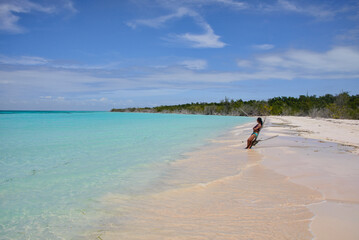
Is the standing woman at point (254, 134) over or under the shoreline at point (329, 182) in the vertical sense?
over

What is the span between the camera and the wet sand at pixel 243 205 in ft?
9.50

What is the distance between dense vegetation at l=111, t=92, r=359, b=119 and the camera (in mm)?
40375

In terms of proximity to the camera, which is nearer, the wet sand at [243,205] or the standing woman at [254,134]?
the wet sand at [243,205]

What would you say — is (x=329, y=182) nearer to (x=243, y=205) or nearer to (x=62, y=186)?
(x=243, y=205)

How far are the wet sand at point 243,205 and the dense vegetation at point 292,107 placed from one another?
469cm

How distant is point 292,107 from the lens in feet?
229

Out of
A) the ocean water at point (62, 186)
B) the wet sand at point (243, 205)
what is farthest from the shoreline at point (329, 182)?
the ocean water at point (62, 186)

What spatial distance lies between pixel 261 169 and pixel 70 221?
4656 mm

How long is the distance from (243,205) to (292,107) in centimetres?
7437

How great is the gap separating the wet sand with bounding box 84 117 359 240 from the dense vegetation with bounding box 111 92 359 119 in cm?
469

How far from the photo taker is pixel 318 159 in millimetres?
6875

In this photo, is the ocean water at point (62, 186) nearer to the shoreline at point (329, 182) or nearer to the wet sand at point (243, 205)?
the wet sand at point (243, 205)

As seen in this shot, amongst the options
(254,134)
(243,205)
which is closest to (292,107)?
(254,134)

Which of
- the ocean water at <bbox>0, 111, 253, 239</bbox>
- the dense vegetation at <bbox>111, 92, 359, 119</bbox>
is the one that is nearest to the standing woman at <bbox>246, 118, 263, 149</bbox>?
the dense vegetation at <bbox>111, 92, 359, 119</bbox>
